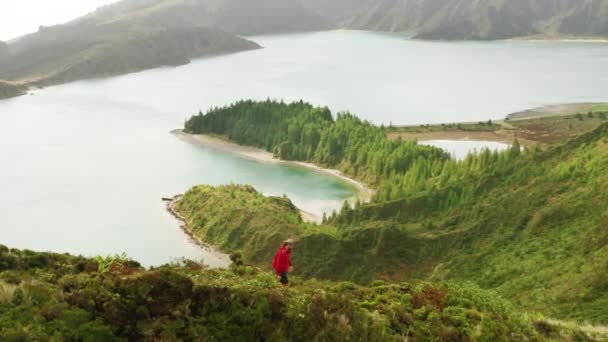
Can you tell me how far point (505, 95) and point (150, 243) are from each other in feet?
432

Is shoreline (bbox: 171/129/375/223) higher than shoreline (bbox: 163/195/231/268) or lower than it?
higher

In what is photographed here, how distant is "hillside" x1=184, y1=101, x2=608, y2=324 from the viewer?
37.6 meters

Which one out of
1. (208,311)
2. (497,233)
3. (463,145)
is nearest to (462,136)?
(463,145)

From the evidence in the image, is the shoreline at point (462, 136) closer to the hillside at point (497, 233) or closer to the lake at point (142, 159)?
the lake at point (142, 159)

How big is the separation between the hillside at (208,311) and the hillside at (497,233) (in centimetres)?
1143

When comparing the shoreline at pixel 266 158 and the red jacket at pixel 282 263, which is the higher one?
the red jacket at pixel 282 263

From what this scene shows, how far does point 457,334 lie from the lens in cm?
2064

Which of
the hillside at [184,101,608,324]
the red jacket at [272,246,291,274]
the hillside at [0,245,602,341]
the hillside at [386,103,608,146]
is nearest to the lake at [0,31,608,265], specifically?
the hillside at [184,101,608,324]

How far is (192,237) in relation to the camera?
71750mm

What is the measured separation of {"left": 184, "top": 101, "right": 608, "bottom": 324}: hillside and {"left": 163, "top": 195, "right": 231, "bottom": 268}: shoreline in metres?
1.18

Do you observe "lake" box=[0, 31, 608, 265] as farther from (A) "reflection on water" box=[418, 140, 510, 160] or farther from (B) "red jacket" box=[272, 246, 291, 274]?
(B) "red jacket" box=[272, 246, 291, 274]

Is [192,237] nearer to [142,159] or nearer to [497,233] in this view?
[497,233]

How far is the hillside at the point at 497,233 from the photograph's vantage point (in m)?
37.6

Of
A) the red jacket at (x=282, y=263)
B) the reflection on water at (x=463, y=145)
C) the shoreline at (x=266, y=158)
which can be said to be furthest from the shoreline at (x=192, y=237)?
the reflection on water at (x=463, y=145)
